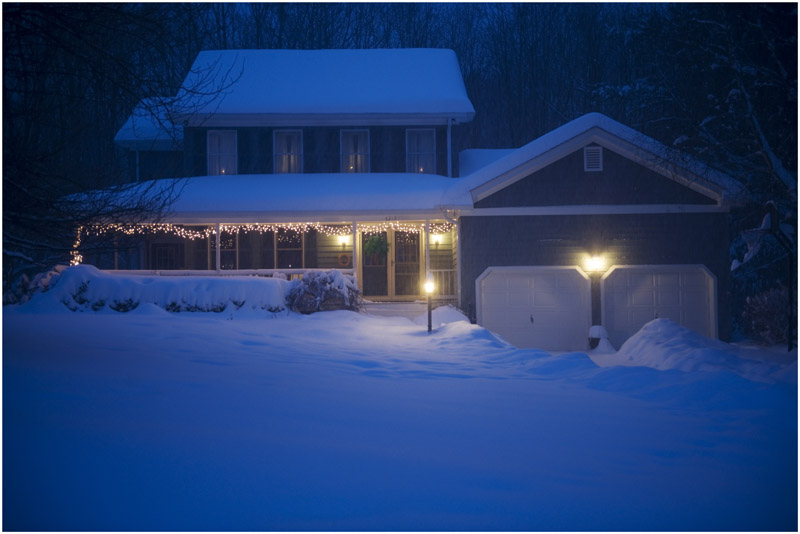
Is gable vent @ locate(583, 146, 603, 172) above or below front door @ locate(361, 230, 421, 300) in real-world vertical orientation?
above

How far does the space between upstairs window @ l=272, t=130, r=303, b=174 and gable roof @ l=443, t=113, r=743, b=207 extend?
21.2 ft

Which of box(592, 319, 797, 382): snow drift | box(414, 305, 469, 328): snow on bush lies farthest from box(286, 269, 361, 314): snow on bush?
box(592, 319, 797, 382): snow drift

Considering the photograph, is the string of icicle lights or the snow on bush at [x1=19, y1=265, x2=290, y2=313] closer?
the snow on bush at [x1=19, y1=265, x2=290, y2=313]

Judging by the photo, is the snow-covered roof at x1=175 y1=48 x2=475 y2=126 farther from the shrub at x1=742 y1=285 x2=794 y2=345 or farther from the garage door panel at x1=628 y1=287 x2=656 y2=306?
the shrub at x1=742 y1=285 x2=794 y2=345

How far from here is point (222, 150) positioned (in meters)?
18.4

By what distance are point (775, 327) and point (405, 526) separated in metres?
14.0

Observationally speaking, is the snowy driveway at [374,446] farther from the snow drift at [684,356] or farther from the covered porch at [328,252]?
the covered porch at [328,252]

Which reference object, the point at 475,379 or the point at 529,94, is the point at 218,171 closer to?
the point at 475,379

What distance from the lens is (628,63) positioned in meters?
30.5

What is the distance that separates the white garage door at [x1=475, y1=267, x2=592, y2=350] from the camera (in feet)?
48.3

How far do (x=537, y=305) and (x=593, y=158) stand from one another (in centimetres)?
444

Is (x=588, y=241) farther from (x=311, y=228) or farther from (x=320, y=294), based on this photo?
(x=311, y=228)

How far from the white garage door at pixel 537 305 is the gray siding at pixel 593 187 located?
77.2 inches

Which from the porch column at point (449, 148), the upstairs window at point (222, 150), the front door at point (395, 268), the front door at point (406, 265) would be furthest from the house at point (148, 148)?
the porch column at point (449, 148)
